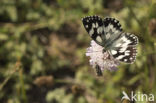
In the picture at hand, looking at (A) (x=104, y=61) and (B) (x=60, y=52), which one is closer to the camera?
(A) (x=104, y=61)

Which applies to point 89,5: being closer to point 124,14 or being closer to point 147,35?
point 124,14

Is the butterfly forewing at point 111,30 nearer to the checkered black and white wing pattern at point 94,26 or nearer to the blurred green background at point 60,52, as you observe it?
the checkered black and white wing pattern at point 94,26

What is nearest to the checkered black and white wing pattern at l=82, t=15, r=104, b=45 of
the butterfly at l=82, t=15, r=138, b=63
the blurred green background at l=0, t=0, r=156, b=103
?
the butterfly at l=82, t=15, r=138, b=63

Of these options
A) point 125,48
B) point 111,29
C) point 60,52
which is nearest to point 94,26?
point 111,29

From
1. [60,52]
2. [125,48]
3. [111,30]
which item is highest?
[111,30]

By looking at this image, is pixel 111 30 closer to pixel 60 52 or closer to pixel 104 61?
pixel 104 61

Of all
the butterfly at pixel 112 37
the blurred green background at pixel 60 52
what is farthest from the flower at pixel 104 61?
the blurred green background at pixel 60 52

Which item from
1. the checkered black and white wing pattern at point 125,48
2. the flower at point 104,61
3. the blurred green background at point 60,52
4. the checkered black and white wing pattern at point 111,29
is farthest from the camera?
the blurred green background at point 60,52
